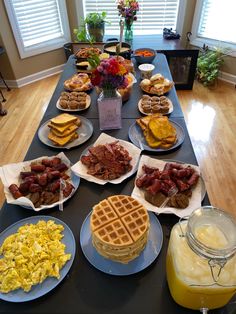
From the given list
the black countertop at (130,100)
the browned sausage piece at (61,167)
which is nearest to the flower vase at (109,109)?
the black countertop at (130,100)

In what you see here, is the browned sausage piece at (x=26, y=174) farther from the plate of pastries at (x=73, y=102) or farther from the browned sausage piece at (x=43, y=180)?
the plate of pastries at (x=73, y=102)

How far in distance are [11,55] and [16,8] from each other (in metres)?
0.62

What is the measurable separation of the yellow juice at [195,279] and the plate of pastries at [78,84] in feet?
4.75

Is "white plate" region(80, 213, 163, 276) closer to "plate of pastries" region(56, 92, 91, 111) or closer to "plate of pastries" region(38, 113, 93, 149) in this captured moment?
"plate of pastries" region(38, 113, 93, 149)

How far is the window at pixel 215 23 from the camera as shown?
3443 millimetres

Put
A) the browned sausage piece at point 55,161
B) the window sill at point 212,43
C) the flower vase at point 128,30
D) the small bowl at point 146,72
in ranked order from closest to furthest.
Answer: the browned sausage piece at point 55,161 → the small bowl at point 146,72 → the flower vase at point 128,30 → the window sill at point 212,43

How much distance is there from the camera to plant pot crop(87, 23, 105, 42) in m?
2.81

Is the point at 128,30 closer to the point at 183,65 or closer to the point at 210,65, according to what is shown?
the point at 183,65

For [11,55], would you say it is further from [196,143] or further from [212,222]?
[212,222]

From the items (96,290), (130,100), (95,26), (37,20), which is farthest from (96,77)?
(37,20)

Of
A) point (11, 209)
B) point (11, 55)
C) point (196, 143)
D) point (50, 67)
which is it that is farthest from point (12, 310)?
point (50, 67)

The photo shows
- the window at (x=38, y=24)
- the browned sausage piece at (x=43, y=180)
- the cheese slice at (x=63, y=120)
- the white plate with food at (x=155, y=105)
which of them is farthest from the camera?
the window at (x=38, y=24)

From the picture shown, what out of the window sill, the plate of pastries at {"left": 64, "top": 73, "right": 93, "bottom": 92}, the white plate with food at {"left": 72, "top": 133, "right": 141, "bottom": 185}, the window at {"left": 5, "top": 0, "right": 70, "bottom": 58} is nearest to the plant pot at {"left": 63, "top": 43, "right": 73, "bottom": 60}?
the window at {"left": 5, "top": 0, "right": 70, "bottom": 58}

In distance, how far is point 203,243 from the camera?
66 cm
